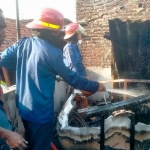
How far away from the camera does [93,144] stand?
100 inches

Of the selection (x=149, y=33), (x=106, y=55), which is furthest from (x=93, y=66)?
(x=149, y=33)

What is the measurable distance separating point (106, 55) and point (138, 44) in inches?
76.7

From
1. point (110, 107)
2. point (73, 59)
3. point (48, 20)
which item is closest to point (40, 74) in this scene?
point (48, 20)

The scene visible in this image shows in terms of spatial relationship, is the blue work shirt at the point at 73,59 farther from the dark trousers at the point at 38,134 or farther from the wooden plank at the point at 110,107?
the dark trousers at the point at 38,134

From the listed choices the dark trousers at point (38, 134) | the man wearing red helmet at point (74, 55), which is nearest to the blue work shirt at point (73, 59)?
the man wearing red helmet at point (74, 55)

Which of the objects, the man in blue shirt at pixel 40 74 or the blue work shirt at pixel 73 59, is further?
the blue work shirt at pixel 73 59

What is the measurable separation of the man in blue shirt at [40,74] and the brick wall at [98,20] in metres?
4.58

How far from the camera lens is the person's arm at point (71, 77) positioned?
2.32m

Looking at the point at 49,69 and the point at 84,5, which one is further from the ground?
the point at 84,5

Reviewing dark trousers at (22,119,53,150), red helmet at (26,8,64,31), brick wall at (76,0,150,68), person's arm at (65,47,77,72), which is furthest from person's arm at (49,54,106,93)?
brick wall at (76,0,150,68)

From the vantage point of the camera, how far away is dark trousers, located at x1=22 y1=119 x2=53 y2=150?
242 cm

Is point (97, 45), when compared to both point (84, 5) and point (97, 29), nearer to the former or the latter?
point (97, 29)

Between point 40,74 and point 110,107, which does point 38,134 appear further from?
point 110,107

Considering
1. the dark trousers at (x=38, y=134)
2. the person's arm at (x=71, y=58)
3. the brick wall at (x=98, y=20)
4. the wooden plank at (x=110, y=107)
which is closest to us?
the wooden plank at (x=110, y=107)
